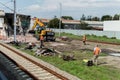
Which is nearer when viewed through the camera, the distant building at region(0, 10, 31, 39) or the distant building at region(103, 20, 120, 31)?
the distant building at region(0, 10, 31, 39)

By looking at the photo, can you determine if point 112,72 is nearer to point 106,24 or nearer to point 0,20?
point 0,20

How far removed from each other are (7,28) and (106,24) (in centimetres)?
3454

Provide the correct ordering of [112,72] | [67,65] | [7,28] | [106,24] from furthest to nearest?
[106,24], [7,28], [67,65], [112,72]

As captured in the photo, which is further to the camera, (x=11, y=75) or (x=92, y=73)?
(x=92, y=73)

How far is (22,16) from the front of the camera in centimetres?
8025

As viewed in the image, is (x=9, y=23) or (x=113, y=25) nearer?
(x=9, y=23)

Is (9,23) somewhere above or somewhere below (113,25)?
above

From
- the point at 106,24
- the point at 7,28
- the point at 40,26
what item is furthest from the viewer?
the point at 106,24

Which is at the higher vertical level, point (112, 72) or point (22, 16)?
point (22, 16)

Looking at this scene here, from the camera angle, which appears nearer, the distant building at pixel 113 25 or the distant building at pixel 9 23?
the distant building at pixel 9 23

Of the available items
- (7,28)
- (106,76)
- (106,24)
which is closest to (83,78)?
(106,76)

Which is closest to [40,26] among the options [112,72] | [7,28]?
[7,28]

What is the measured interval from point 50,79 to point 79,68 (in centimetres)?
451

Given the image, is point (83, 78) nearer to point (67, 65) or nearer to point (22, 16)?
point (67, 65)
